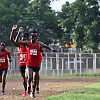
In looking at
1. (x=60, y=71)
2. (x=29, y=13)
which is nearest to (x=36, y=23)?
(x=29, y=13)

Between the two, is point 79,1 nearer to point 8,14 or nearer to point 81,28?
point 81,28

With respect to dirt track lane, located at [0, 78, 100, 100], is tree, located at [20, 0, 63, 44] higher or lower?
higher

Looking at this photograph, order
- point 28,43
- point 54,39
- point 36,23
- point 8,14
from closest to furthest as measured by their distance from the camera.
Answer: point 28,43, point 8,14, point 36,23, point 54,39

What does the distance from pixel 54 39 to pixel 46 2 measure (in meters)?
5.78

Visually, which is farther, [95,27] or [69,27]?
[69,27]

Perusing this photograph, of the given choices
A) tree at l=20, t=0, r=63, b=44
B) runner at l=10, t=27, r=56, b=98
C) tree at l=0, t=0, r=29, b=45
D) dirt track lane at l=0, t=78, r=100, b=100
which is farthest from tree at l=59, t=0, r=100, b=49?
runner at l=10, t=27, r=56, b=98

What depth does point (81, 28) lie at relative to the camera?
76.2ft

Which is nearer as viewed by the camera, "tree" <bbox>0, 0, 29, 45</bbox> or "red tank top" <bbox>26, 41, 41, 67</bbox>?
"red tank top" <bbox>26, 41, 41, 67</bbox>

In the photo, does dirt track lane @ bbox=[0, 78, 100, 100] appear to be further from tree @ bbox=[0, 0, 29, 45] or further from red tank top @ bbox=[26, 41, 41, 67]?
tree @ bbox=[0, 0, 29, 45]

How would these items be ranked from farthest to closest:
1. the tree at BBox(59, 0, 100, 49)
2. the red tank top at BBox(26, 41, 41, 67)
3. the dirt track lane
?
the tree at BBox(59, 0, 100, 49), the dirt track lane, the red tank top at BBox(26, 41, 41, 67)

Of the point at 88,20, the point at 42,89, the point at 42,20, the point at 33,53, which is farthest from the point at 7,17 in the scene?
the point at 33,53

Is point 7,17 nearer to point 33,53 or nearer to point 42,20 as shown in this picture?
point 42,20

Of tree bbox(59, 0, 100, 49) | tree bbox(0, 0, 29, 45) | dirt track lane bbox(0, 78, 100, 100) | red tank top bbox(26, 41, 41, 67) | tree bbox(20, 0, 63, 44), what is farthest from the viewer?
tree bbox(20, 0, 63, 44)

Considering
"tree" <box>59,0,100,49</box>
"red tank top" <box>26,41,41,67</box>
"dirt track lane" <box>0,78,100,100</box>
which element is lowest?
"dirt track lane" <box>0,78,100,100</box>
